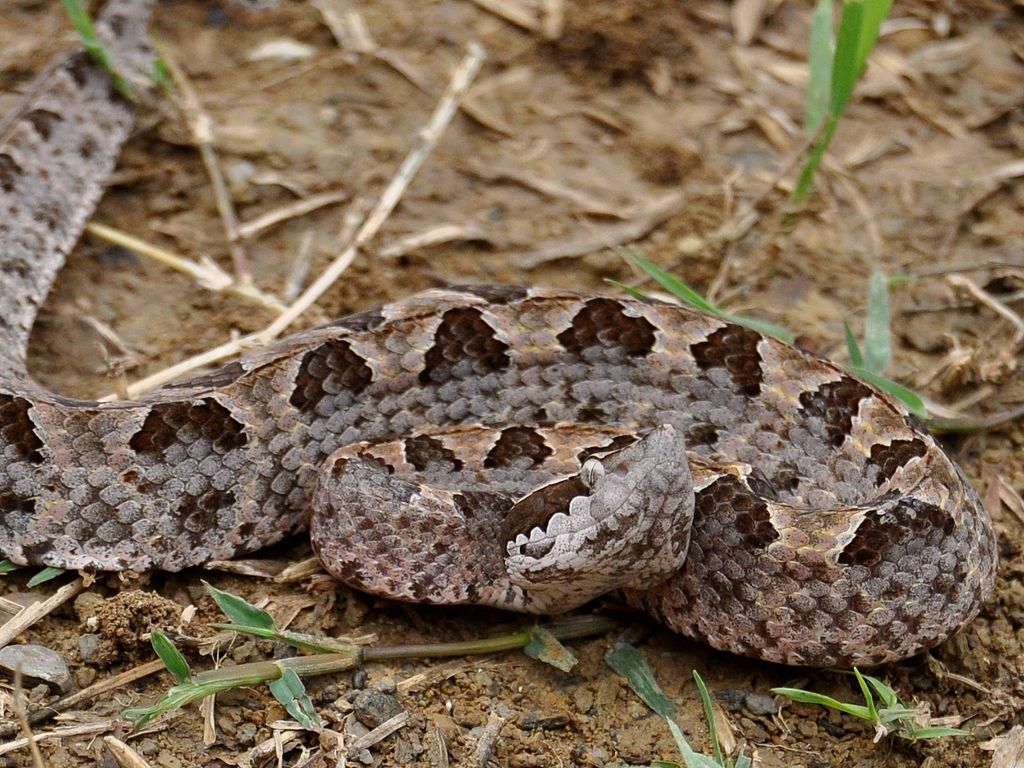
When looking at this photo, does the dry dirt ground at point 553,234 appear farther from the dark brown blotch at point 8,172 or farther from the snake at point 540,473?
the dark brown blotch at point 8,172

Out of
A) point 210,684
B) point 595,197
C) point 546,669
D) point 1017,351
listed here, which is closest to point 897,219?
point 1017,351

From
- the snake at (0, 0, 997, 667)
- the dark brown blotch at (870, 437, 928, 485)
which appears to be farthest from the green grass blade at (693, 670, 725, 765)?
the dark brown blotch at (870, 437, 928, 485)

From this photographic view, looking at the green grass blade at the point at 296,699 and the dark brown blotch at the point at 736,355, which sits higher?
the dark brown blotch at the point at 736,355

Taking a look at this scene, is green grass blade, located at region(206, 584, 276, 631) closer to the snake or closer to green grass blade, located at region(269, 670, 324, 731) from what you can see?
green grass blade, located at region(269, 670, 324, 731)

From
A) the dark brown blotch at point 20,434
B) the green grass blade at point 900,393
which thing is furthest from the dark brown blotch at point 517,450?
the dark brown blotch at point 20,434

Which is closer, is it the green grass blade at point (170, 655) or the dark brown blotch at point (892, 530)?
the green grass blade at point (170, 655)

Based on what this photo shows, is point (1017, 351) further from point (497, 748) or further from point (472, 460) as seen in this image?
point (497, 748)

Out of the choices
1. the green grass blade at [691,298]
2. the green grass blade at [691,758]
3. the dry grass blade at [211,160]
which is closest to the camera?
the green grass blade at [691,758]

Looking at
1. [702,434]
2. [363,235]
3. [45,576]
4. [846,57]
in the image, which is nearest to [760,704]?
[702,434]

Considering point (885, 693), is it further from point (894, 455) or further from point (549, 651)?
point (549, 651)
